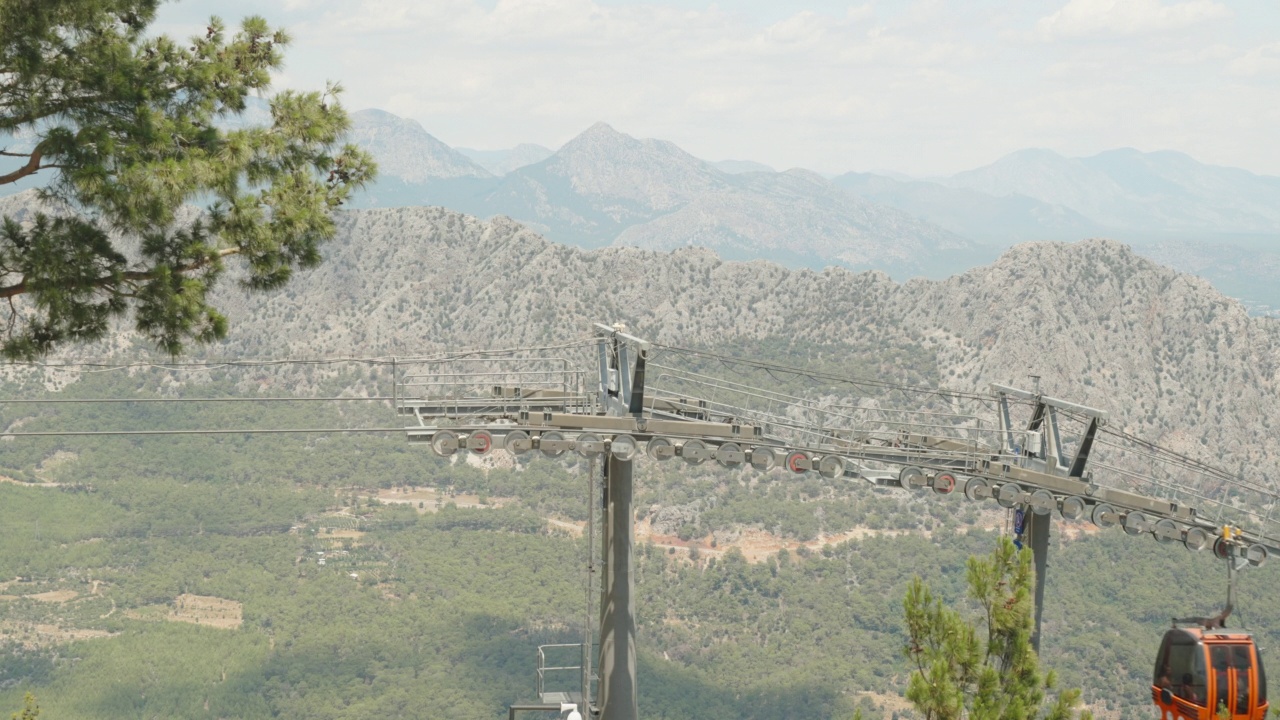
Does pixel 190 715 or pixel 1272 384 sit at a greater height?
pixel 1272 384

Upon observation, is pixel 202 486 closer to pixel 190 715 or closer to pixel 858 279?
pixel 190 715

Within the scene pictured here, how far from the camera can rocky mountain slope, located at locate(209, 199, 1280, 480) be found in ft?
367

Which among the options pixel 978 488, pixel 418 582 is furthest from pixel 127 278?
pixel 418 582

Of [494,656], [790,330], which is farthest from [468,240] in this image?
[494,656]

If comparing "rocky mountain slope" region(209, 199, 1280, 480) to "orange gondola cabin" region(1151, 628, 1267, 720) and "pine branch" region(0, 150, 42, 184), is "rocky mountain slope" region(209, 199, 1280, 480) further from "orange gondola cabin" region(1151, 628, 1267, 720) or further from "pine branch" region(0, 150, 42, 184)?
"pine branch" region(0, 150, 42, 184)

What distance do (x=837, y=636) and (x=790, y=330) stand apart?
1508 inches

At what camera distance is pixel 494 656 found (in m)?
90.0

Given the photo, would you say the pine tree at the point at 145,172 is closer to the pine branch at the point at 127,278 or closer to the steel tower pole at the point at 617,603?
the pine branch at the point at 127,278

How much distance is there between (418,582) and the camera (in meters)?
105

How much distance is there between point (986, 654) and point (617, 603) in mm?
6707

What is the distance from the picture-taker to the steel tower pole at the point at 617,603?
21.3 metres

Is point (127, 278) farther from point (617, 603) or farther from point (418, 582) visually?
point (418, 582)

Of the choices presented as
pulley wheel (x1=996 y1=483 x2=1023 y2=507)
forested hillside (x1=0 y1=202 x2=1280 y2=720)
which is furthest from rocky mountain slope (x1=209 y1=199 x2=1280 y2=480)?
pulley wheel (x1=996 y1=483 x2=1023 y2=507)

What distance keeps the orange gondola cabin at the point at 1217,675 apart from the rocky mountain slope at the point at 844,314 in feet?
305
